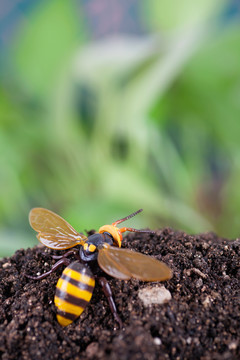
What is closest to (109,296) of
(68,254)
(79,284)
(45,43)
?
(79,284)

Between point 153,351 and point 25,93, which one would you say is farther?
point 25,93

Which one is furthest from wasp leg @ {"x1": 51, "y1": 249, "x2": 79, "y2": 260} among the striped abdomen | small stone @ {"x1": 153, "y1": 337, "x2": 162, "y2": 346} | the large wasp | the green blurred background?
the green blurred background

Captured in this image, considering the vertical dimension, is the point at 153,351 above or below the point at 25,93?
below

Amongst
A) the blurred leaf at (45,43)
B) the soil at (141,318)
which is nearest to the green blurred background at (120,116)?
the blurred leaf at (45,43)

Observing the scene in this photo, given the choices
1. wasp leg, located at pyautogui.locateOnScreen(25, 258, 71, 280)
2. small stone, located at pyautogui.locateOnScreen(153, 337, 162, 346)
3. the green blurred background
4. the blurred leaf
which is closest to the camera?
small stone, located at pyautogui.locateOnScreen(153, 337, 162, 346)

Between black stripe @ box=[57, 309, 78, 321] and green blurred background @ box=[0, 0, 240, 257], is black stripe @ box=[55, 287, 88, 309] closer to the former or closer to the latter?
black stripe @ box=[57, 309, 78, 321]

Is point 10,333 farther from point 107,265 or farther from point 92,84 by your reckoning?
point 92,84

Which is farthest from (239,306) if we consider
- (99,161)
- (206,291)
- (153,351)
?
(99,161)
